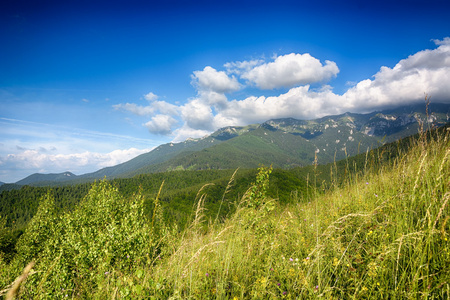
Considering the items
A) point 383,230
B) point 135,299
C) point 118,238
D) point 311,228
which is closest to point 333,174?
point 311,228

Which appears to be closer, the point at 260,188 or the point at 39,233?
the point at 260,188

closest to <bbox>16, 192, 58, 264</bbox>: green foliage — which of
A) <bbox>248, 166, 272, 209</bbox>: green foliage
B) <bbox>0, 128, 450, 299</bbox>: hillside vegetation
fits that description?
<bbox>248, 166, 272, 209</bbox>: green foliage

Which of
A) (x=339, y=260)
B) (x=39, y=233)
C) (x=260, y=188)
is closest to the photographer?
(x=339, y=260)

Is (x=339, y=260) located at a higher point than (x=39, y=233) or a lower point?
higher

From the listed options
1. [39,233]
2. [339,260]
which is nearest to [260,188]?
[339,260]

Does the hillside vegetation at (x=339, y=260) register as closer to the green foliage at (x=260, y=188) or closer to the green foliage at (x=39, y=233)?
the green foliage at (x=260, y=188)

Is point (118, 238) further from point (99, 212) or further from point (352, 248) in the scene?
point (99, 212)

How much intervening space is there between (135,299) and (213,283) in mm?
1156

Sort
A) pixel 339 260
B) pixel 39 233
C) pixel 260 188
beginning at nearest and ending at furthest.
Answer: pixel 339 260, pixel 260 188, pixel 39 233

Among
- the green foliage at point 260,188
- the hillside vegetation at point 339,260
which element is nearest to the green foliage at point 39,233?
the green foliage at point 260,188

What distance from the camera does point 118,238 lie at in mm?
9961

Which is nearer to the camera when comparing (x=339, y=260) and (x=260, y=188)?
(x=339, y=260)

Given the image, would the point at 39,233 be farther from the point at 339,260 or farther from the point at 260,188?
the point at 339,260

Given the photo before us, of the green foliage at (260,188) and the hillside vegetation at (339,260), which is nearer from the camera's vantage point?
the hillside vegetation at (339,260)
